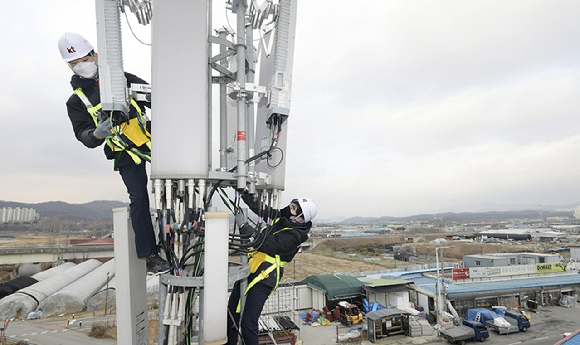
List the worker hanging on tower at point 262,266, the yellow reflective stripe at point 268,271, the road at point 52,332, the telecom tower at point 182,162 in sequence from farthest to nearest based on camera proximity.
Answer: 1. the road at point 52,332
2. the yellow reflective stripe at point 268,271
3. the worker hanging on tower at point 262,266
4. the telecom tower at point 182,162

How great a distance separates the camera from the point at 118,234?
499 cm

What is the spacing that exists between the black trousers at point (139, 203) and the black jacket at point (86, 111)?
12.2 inches

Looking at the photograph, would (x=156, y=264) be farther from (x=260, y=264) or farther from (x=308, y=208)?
(x=308, y=208)

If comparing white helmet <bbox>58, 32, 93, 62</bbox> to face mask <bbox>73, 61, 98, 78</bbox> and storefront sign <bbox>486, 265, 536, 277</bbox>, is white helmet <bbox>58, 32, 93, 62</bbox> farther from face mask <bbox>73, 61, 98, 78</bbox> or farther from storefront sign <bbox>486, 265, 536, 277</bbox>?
storefront sign <bbox>486, 265, 536, 277</bbox>

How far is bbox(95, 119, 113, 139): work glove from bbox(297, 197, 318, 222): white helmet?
12.1 ft

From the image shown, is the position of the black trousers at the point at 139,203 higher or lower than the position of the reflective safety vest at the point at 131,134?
lower

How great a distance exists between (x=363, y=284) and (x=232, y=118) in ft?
82.8

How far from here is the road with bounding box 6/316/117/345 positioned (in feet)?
76.2

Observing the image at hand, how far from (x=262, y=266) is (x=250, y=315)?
0.85 meters

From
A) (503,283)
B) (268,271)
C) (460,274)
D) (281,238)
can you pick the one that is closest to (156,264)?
(268,271)

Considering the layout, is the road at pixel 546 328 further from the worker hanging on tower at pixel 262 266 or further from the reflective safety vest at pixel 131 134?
the reflective safety vest at pixel 131 134

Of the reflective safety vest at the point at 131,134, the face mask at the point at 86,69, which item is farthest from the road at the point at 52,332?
the face mask at the point at 86,69

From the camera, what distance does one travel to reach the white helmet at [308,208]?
6.62 m

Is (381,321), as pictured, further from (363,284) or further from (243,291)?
(243,291)
